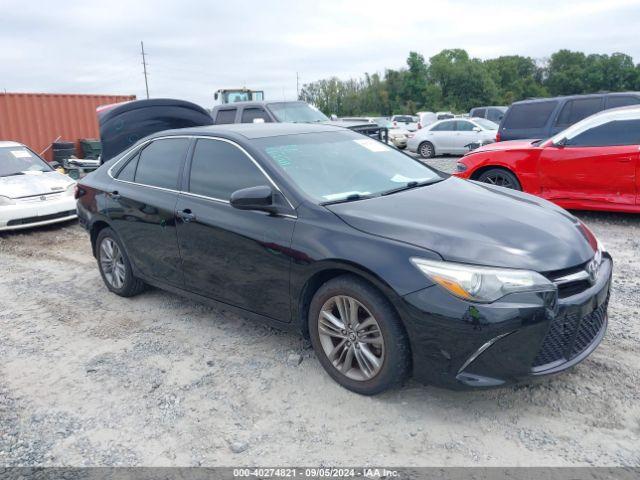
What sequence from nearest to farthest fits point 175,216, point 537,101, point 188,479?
point 188,479 < point 175,216 < point 537,101

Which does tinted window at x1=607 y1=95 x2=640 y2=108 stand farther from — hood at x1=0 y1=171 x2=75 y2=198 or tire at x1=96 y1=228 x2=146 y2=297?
hood at x1=0 y1=171 x2=75 y2=198

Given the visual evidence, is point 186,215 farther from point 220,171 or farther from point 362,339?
point 362,339

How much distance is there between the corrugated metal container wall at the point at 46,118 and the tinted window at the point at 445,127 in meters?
10.3

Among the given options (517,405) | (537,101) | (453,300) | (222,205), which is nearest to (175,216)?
(222,205)

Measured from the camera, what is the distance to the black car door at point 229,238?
11.6 feet

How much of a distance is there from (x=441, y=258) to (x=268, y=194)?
1201 millimetres

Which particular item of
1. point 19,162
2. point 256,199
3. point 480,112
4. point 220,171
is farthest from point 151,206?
point 480,112

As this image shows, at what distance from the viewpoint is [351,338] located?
322 cm

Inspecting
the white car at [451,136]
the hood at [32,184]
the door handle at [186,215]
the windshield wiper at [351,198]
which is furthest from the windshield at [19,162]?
the white car at [451,136]

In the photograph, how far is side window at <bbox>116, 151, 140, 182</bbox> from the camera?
4875 mm

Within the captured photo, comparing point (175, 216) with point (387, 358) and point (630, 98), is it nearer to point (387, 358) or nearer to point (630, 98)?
point (387, 358)

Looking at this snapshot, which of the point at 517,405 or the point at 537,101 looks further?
the point at 537,101

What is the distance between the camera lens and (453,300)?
2770mm

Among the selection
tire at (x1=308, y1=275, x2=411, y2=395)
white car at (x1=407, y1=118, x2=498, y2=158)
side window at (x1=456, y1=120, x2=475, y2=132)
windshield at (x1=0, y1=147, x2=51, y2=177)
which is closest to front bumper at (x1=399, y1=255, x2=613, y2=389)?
tire at (x1=308, y1=275, x2=411, y2=395)
